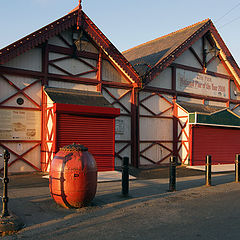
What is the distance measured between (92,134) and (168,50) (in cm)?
894

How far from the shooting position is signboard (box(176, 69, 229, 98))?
19.7 meters

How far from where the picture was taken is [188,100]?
788 inches

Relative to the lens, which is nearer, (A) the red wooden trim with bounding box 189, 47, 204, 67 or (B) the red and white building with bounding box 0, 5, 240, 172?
(B) the red and white building with bounding box 0, 5, 240, 172

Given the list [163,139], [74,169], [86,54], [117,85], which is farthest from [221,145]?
[74,169]

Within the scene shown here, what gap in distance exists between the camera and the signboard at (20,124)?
520 inches

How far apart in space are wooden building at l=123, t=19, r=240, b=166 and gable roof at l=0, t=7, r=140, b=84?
1.93 meters

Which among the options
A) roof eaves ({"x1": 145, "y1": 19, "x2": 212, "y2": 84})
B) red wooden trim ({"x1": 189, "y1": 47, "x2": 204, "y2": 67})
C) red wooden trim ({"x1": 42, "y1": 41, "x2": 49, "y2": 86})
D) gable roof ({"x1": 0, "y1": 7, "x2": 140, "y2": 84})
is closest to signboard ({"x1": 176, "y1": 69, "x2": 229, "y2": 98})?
red wooden trim ({"x1": 189, "y1": 47, "x2": 204, "y2": 67})

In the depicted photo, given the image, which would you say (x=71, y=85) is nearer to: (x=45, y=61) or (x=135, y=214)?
(x=45, y=61)

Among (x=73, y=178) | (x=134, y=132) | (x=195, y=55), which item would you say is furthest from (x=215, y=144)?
(x=73, y=178)

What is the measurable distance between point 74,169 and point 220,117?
1388 centimetres

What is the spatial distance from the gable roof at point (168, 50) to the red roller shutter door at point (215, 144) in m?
4.36

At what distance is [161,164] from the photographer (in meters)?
18.3

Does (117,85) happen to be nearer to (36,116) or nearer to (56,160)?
(36,116)

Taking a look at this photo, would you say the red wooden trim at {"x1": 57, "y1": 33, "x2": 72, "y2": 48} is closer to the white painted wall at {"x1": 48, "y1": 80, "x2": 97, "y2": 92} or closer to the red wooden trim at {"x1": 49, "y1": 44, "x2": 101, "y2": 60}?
the red wooden trim at {"x1": 49, "y1": 44, "x2": 101, "y2": 60}
